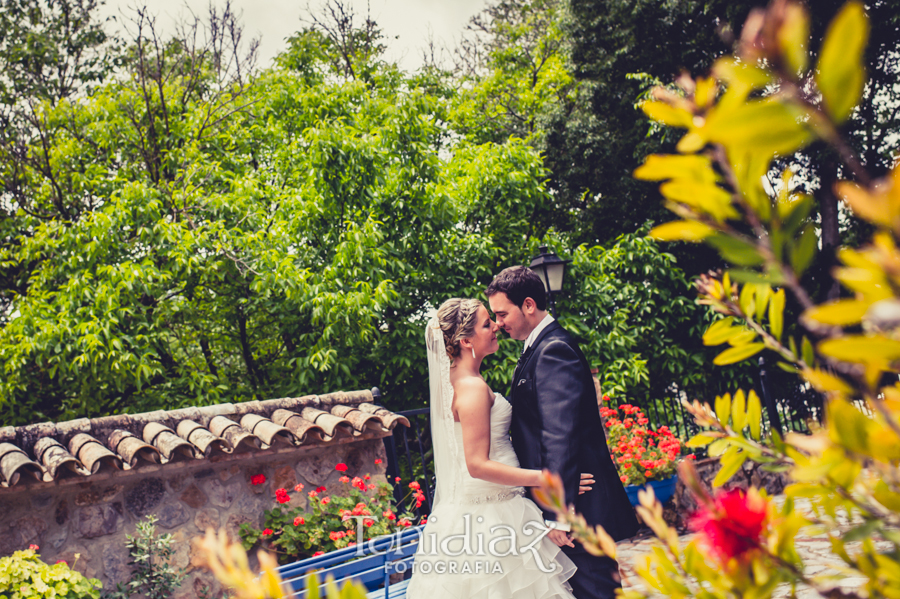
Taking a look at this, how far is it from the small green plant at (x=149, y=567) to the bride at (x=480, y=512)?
1.86 m

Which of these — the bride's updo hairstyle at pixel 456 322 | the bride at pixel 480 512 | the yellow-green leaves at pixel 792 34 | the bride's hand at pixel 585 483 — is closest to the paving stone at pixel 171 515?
the bride at pixel 480 512

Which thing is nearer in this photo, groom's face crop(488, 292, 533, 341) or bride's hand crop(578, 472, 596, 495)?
bride's hand crop(578, 472, 596, 495)

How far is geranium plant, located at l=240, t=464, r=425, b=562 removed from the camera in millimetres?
3920

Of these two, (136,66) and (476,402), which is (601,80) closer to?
(136,66)

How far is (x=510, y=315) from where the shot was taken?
102 inches

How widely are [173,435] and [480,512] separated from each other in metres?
2.42

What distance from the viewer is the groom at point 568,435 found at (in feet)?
7.18

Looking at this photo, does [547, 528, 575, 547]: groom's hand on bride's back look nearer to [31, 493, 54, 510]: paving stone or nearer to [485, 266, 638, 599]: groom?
[485, 266, 638, 599]: groom

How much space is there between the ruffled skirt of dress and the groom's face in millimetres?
747

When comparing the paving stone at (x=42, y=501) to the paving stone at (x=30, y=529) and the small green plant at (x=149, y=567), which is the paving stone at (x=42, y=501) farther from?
the small green plant at (x=149, y=567)

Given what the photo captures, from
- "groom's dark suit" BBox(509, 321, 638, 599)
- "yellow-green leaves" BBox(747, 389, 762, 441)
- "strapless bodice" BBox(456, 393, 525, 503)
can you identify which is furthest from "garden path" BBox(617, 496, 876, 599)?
"yellow-green leaves" BBox(747, 389, 762, 441)

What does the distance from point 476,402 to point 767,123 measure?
6.80 ft

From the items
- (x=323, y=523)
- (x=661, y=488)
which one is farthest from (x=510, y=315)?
(x=661, y=488)

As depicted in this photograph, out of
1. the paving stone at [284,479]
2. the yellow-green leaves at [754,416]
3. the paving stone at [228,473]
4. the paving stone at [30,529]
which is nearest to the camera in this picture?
the yellow-green leaves at [754,416]
